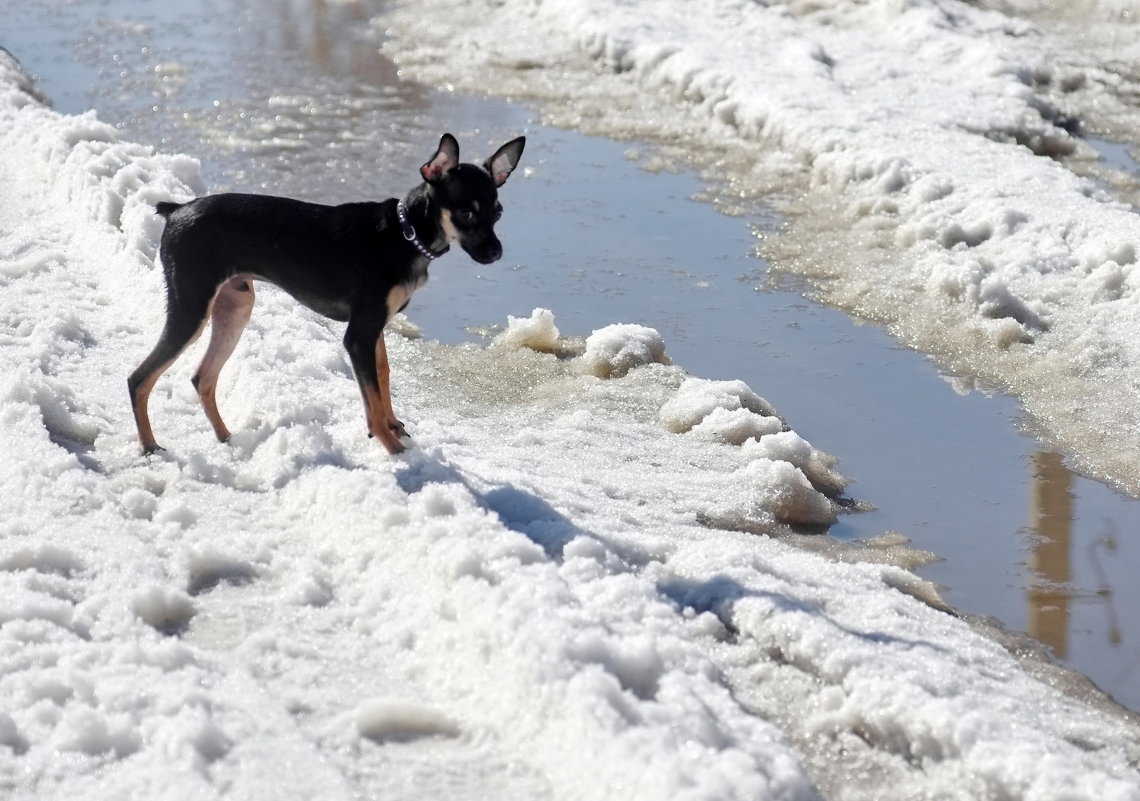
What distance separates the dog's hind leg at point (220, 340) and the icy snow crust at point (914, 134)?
3777 mm

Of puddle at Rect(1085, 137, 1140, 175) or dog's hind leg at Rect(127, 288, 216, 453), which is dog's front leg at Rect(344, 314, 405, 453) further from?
puddle at Rect(1085, 137, 1140, 175)

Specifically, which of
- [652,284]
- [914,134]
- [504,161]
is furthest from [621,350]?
[914,134]

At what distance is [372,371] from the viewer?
529 centimetres

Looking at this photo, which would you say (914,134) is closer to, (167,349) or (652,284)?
(652,284)

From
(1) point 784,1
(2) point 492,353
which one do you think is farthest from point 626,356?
(1) point 784,1

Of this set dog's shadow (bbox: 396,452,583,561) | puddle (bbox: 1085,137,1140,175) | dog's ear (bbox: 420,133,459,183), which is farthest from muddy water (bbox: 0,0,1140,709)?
puddle (bbox: 1085,137,1140,175)

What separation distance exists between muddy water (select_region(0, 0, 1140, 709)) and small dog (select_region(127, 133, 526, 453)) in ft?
6.40

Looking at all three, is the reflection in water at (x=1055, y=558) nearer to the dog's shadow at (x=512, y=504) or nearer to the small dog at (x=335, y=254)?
the dog's shadow at (x=512, y=504)

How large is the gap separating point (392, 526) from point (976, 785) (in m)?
2.13

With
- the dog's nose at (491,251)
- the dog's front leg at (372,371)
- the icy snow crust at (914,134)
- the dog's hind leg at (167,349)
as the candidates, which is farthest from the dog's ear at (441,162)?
the icy snow crust at (914,134)

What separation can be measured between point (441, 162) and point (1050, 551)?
2.80 meters

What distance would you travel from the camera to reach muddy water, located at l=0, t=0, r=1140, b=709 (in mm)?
5398

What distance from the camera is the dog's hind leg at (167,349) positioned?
5375 millimetres

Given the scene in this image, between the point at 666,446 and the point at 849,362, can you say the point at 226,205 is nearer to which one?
the point at 666,446
